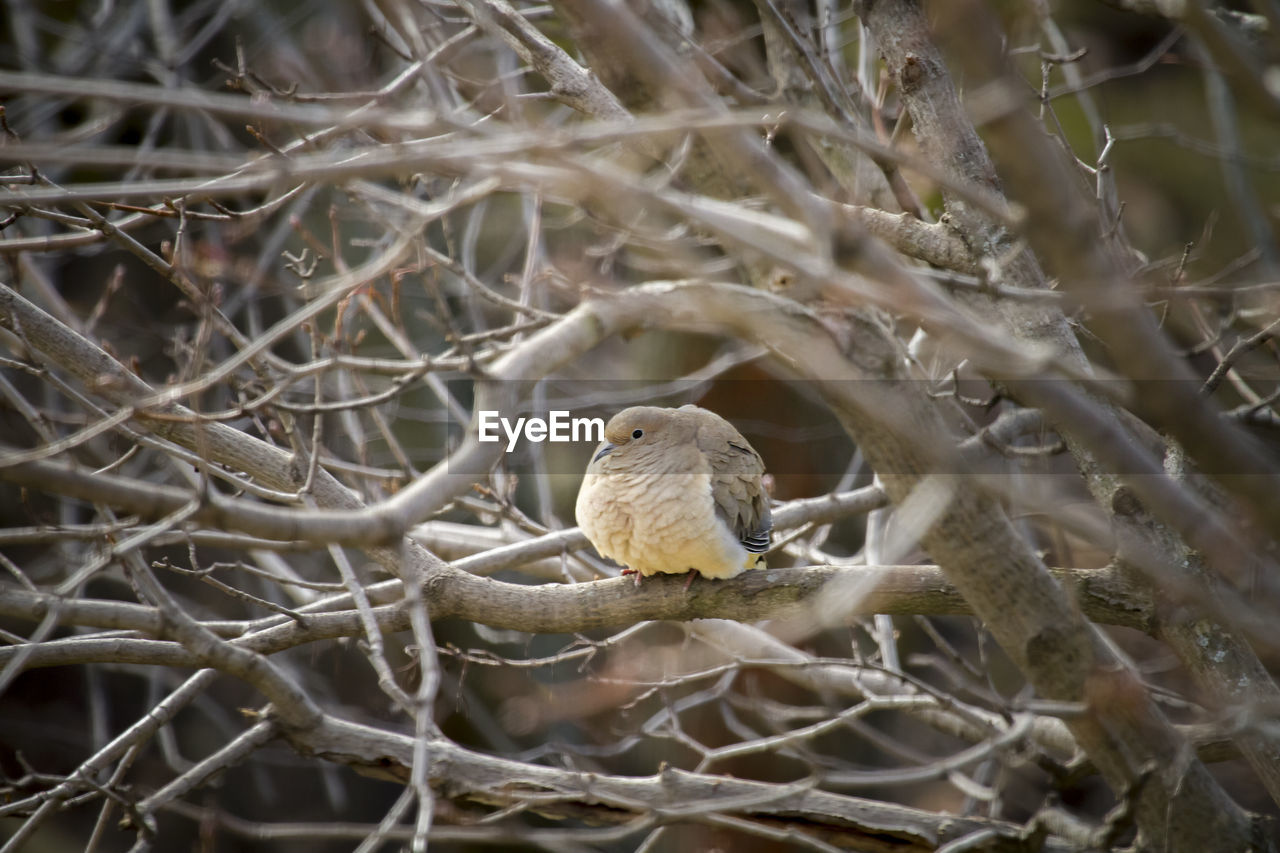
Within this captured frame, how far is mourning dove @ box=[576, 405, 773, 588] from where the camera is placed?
3250mm

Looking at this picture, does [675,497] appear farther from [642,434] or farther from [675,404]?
[675,404]

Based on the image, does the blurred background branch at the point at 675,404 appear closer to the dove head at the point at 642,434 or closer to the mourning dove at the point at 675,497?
the mourning dove at the point at 675,497

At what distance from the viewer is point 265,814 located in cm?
747

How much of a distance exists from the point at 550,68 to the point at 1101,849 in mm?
3167

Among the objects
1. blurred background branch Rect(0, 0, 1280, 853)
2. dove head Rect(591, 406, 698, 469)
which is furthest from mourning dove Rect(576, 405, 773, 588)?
blurred background branch Rect(0, 0, 1280, 853)

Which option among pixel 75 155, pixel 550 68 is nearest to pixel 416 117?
pixel 75 155

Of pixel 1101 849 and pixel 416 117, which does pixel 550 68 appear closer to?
pixel 416 117

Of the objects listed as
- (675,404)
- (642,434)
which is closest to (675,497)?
(642,434)

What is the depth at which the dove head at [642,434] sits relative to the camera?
144 inches

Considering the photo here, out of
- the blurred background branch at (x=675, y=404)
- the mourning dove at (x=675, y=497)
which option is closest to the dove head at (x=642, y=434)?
the mourning dove at (x=675, y=497)

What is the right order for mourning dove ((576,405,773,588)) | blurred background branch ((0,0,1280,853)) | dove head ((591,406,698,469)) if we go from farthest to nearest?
dove head ((591,406,698,469)) → mourning dove ((576,405,773,588)) → blurred background branch ((0,0,1280,853))

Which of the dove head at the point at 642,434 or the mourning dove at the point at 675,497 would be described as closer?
the mourning dove at the point at 675,497

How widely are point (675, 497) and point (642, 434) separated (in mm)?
465

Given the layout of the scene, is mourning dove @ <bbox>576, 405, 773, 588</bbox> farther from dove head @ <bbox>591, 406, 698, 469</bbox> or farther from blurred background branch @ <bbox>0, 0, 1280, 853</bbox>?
blurred background branch @ <bbox>0, 0, 1280, 853</bbox>
